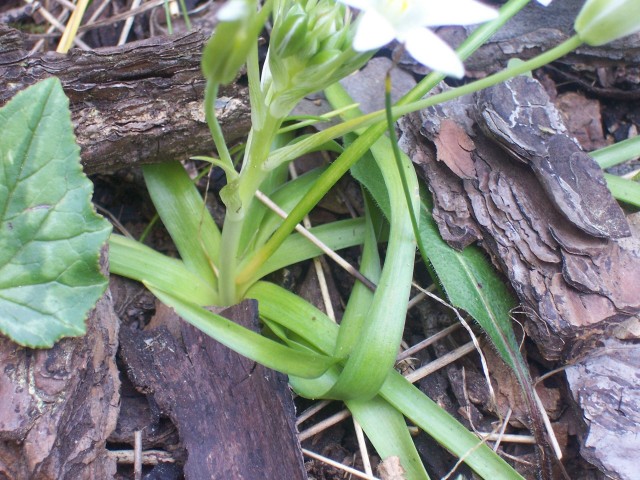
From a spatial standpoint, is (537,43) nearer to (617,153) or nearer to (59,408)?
(617,153)

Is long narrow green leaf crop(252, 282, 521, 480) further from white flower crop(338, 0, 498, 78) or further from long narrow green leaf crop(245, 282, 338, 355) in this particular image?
white flower crop(338, 0, 498, 78)

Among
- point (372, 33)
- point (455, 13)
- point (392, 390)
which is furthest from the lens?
point (392, 390)

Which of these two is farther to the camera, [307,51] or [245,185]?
[245,185]

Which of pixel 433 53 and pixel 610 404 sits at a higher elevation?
pixel 433 53

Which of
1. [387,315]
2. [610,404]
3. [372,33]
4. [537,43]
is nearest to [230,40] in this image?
[372,33]

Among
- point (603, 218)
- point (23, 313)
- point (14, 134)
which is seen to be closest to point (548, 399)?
point (603, 218)

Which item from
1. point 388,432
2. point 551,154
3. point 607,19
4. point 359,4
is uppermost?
point 359,4
